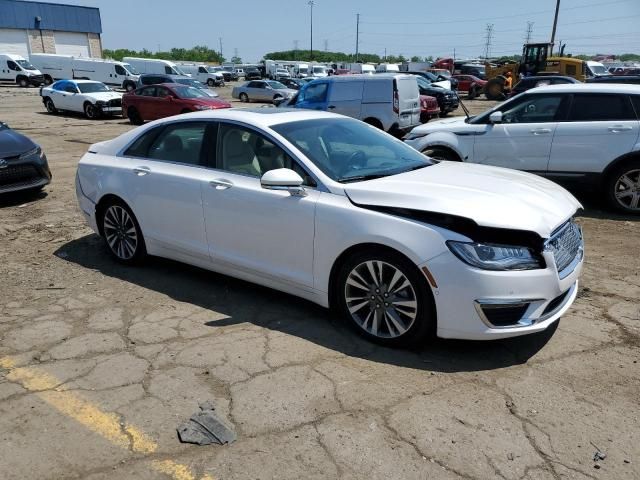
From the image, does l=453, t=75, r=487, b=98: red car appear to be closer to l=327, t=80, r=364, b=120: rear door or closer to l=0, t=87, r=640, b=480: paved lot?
l=327, t=80, r=364, b=120: rear door

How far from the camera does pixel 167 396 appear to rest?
327 centimetres

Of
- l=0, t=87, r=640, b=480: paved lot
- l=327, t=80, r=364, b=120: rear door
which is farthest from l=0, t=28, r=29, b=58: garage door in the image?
l=0, t=87, r=640, b=480: paved lot

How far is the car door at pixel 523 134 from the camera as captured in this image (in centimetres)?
752

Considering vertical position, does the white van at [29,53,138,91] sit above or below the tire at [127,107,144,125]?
above

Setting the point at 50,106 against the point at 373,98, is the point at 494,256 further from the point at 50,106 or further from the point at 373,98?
the point at 50,106

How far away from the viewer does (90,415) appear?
3094mm

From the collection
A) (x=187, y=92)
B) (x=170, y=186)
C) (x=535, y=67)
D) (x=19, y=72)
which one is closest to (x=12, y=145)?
(x=170, y=186)

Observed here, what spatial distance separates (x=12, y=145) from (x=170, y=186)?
445cm

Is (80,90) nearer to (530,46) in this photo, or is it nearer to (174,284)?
(174,284)

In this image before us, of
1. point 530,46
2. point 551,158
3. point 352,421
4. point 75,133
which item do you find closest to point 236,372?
point 352,421

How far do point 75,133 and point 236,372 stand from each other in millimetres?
15898

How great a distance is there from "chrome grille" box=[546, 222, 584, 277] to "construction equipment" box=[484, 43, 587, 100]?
28.4 m

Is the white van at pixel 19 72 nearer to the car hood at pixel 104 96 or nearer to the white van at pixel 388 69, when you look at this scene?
the car hood at pixel 104 96

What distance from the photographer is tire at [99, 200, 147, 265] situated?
17.3 feet
